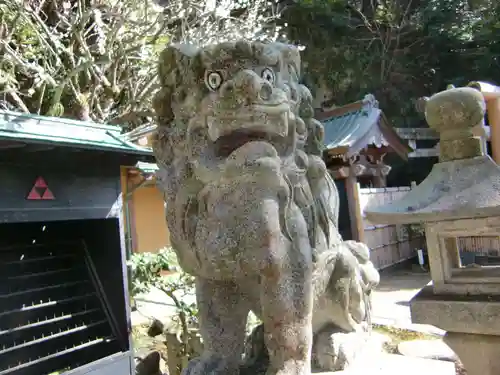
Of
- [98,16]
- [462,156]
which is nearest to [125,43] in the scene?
[98,16]

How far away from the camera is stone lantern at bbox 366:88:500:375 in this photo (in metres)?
2.02

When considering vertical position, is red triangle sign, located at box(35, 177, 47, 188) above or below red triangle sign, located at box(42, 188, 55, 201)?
above

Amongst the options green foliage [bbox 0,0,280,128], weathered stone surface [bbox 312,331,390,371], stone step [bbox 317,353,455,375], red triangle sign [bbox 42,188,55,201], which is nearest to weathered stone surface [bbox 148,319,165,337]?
red triangle sign [bbox 42,188,55,201]

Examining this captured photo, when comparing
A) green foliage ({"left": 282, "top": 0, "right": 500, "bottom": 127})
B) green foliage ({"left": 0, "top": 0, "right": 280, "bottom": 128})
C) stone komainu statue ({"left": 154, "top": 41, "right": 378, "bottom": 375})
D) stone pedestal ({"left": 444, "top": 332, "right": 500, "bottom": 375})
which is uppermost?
green foliage ({"left": 282, "top": 0, "right": 500, "bottom": 127})

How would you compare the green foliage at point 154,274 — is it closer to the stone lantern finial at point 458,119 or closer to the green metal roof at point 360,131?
the stone lantern finial at point 458,119

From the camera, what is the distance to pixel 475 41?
13.3 m

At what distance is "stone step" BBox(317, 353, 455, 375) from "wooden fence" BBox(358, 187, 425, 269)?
21.7ft

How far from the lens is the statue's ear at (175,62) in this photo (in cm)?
201

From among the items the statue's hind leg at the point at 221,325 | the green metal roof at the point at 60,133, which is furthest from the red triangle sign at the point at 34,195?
the statue's hind leg at the point at 221,325

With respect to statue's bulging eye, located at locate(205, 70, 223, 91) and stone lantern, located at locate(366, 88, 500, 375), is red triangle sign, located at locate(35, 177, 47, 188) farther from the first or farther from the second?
stone lantern, located at locate(366, 88, 500, 375)

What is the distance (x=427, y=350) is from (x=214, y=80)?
12.1 ft

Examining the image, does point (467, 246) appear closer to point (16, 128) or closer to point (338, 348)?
point (338, 348)

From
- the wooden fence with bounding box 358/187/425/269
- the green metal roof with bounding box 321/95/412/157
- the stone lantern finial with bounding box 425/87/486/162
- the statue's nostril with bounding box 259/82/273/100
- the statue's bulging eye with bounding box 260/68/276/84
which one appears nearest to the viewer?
the statue's nostril with bounding box 259/82/273/100

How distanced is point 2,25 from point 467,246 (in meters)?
8.77
